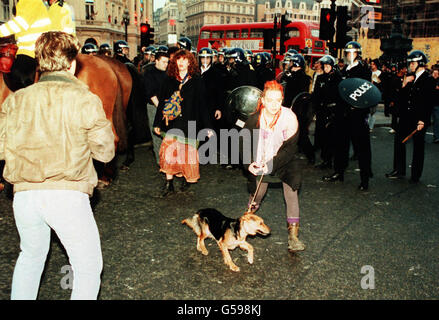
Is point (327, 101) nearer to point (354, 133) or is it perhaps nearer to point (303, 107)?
point (303, 107)

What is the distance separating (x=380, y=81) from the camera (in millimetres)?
15352

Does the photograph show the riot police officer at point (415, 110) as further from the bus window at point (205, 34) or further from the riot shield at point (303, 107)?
the bus window at point (205, 34)

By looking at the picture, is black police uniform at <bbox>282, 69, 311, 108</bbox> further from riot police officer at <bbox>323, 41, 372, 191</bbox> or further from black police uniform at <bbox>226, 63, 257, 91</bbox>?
riot police officer at <bbox>323, 41, 372, 191</bbox>

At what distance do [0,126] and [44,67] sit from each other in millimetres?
430

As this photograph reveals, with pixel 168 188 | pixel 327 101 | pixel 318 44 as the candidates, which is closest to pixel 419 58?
pixel 327 101

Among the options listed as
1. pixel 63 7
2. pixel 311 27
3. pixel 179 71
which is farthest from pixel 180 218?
pixel 311 27

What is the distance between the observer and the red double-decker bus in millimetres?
26000

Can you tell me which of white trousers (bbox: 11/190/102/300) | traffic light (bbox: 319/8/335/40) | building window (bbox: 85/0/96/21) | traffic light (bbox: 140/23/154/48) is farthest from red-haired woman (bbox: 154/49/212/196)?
building window (bbox: 85/0/96/21)

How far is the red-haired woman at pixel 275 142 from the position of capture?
4.05m

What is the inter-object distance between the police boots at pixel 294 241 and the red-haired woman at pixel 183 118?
6.63ft

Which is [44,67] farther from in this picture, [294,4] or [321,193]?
[294,4]

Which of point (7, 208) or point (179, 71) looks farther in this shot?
point (179, 71)

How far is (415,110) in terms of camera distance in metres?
7.12
